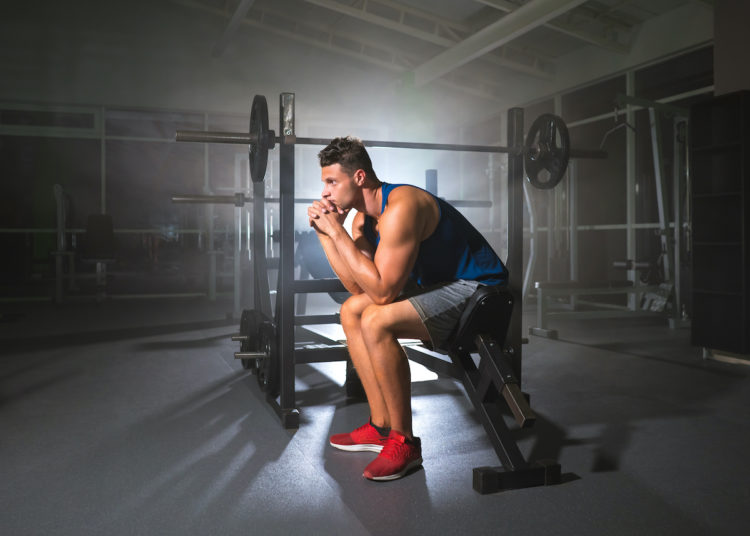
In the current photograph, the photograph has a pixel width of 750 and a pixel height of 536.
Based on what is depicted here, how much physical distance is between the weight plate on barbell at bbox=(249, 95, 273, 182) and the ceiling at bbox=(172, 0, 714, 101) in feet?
12.0

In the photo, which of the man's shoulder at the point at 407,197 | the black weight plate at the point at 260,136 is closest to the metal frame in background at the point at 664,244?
the black weight plate at the point at 260,136

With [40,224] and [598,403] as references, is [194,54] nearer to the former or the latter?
[40,224]

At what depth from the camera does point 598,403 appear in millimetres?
2521

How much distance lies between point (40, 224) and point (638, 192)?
7.15 m

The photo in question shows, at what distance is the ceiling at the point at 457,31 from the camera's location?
5.71 meters

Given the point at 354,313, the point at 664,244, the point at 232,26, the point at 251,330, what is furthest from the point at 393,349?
the point at 232,26

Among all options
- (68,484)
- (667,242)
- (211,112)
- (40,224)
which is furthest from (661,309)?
(40,224)

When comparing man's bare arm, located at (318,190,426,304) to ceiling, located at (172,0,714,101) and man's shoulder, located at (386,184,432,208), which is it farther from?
ceiling, located at (172,0,714,101)

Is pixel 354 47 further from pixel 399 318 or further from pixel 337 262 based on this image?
pixel 399 318

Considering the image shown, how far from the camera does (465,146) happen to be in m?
2.37

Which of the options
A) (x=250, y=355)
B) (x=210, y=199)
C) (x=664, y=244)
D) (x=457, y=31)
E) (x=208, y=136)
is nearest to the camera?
(x=208, y=136)

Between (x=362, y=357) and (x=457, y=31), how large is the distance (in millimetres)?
6031

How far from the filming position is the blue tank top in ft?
5.82

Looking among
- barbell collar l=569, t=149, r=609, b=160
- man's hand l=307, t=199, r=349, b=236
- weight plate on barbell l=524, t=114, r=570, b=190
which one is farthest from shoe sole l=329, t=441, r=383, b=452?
barbell collar l=569, t=149, r=609, b=160
